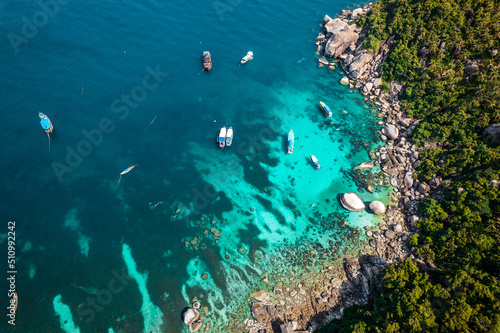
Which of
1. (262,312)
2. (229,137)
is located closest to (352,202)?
(262,312)

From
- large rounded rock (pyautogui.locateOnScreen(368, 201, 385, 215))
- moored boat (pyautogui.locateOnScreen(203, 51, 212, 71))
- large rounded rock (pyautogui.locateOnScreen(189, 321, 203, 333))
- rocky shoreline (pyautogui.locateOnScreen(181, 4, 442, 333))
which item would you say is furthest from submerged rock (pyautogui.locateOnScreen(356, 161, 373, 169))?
moored boat (pyautogui.locateOnScreen(203, 51, 212, 71))

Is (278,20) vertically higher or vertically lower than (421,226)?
higher

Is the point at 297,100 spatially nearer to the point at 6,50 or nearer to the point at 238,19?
the point at 238,19

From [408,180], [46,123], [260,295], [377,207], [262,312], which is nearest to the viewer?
[262,312]

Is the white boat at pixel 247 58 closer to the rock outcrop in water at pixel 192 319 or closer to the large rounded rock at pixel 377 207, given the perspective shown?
the large rounded rock at pixel 377 207

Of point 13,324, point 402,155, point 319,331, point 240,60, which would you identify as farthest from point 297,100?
point 13,324

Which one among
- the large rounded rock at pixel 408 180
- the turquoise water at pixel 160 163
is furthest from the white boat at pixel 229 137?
the large rounded rock at pixel 408 180

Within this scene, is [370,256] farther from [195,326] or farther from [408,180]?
[195,326]
